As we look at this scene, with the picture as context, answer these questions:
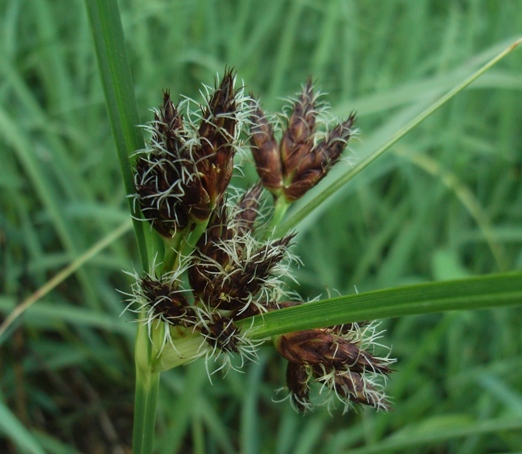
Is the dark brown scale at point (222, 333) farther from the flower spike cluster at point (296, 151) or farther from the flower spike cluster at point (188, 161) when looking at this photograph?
the flower spike cluster at point (296, 151)

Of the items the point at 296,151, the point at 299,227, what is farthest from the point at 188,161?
the point at 299,227

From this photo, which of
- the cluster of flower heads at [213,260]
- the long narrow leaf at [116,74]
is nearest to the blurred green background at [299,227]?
the cluster of flower heads at [213,260]

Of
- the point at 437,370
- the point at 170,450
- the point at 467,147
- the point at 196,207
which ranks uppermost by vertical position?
the point at 467,147

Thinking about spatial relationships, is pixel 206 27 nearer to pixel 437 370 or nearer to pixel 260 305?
pixel 437 370

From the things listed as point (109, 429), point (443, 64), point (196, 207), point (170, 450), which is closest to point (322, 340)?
point (196, 207)

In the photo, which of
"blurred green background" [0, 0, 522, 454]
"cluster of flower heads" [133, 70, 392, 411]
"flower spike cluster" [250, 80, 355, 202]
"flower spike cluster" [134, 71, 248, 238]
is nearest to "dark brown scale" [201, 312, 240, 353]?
"cluster of flower heads" [133, 70, 392, 411]

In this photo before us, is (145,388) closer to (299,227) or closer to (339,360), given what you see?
(339,360)

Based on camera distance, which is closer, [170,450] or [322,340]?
[322,340]

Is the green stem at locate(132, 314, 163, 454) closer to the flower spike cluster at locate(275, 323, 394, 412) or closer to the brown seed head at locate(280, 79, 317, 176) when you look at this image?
the flower spike cluster at locate(275, 323, 394, 412)
